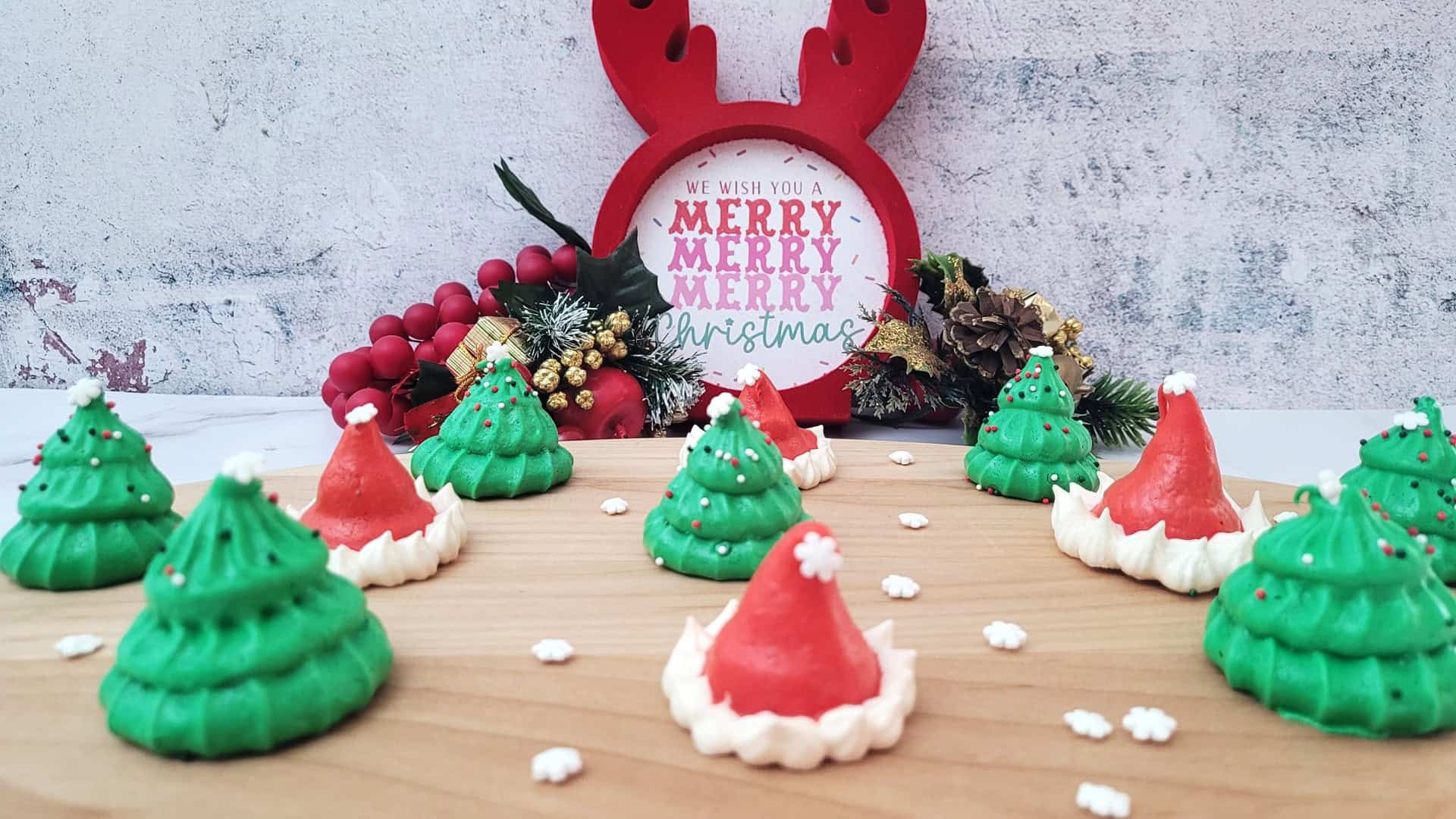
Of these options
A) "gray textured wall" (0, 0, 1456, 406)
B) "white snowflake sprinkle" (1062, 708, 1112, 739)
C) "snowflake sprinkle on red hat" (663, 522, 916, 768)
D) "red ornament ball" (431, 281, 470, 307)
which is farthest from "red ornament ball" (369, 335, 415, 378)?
"white snowflake sprinkle" (1062, 708, 1112, 739)

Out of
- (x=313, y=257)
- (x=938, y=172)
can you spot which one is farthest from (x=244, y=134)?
(x=938, y=172)

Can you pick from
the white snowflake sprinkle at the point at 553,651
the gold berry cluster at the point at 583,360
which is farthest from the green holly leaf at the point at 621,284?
the white snowflake sprinkle at the point at 553,651

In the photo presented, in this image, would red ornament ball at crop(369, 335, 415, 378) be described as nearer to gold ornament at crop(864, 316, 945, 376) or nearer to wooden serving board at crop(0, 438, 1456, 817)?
wooden serving board at crop(0, 438, 1456, 817)

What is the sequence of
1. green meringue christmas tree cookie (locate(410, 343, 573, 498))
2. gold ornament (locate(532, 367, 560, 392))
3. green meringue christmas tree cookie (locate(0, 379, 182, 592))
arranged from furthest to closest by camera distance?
gold ornament (locate(532, 367, 560, 392)) < green meringue christmas tree cookie (locate(410, 343, 573, 498)) < green meringue christmas tree cookie (locate(0, 379, 182, 592))

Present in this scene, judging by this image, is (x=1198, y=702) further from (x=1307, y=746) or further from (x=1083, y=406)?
(x=1083, y=406)

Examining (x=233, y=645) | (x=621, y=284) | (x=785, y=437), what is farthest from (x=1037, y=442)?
(x=233, y=645)

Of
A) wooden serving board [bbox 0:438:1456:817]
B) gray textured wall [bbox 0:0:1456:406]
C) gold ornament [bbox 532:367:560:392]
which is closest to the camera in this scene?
wooden serving board [bbox 0:438:1456:817]

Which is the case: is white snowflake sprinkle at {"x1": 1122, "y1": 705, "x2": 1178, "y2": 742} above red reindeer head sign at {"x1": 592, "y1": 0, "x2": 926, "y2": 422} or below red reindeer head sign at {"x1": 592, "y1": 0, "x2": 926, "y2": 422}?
below
